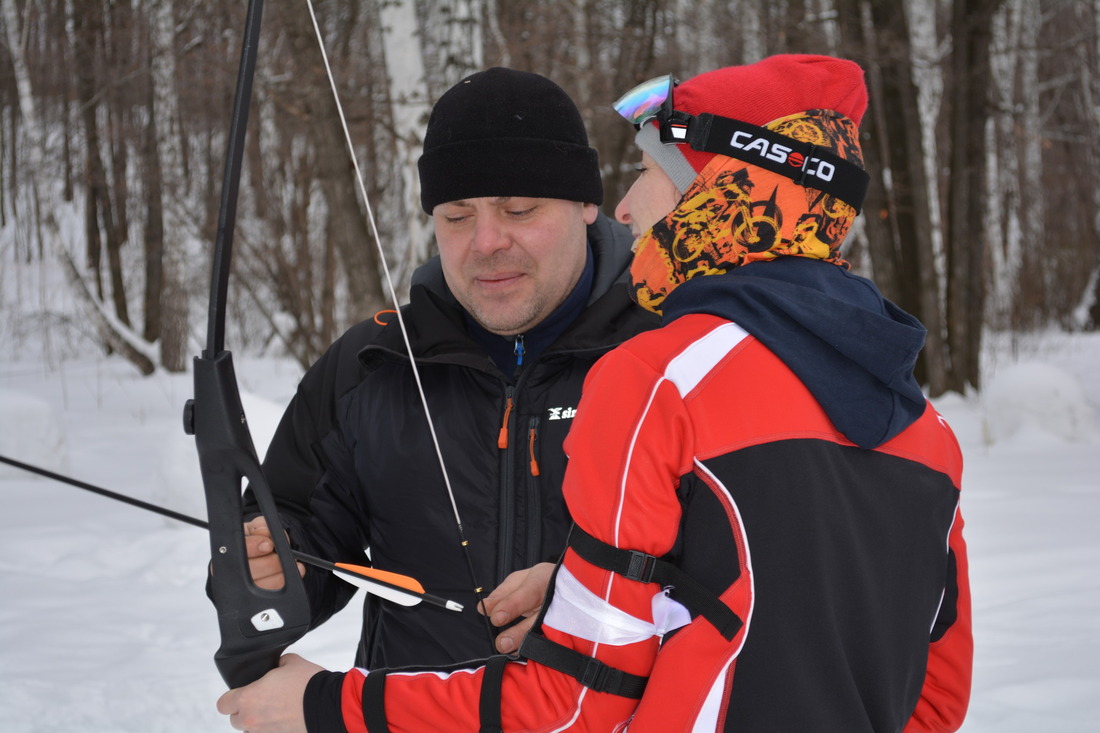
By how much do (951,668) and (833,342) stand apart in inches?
24.3

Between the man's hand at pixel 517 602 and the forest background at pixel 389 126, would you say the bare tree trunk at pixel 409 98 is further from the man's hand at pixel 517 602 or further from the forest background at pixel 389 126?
the man's hand at pixel 517 602

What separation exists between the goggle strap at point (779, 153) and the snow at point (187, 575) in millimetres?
2447

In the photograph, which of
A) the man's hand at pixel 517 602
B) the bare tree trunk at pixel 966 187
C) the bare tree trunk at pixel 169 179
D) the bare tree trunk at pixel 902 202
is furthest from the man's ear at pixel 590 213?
the bare tree trunk at pixel 169 179

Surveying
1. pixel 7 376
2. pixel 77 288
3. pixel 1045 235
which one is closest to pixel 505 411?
pixel 77 288

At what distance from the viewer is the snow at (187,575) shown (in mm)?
3545

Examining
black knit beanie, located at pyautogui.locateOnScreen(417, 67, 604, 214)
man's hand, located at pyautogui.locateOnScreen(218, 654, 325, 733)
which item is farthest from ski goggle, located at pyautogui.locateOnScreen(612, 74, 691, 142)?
man's hand, located at pyautogui.locateOnScreen(218, 654, 325, 733)

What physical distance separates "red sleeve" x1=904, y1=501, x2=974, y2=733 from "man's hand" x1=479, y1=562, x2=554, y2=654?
23.7 inches

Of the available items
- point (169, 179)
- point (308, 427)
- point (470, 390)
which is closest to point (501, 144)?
point (470, 390)

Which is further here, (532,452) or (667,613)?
(532,452)

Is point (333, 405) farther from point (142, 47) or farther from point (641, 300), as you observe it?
point (142, 47)

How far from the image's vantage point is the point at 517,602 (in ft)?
5.17

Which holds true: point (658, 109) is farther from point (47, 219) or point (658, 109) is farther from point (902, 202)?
point (47, 219)

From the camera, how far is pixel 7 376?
14.1 metres

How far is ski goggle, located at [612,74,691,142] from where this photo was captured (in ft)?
4.65
